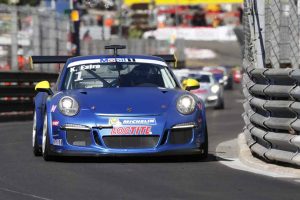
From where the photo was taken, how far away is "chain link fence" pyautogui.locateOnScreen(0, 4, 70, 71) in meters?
26.1

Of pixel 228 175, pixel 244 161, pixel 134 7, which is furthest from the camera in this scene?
pixel 134 7

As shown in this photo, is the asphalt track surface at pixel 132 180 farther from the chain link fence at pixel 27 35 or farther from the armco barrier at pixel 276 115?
the chain link fence at pixel 27 35

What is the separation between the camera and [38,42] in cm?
2938

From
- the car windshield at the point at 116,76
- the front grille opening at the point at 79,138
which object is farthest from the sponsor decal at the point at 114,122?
the car windshield at the point at 116,76

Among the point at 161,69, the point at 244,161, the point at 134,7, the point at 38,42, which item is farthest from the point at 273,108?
the point at 134,7

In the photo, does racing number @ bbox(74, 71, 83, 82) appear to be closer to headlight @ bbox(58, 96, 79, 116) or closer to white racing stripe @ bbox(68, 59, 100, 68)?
white racing stripe @ bbox(68, 59, 100, 68)

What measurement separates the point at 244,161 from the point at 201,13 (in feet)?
290

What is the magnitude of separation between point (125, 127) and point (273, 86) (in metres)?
1.70

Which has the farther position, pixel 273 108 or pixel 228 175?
pixel 273 108

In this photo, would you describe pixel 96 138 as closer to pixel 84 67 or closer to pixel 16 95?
pixel 84 67

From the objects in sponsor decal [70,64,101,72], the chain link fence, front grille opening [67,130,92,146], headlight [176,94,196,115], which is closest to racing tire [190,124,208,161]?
headlight [176,94,196,115]

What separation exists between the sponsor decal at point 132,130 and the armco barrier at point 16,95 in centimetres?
1205

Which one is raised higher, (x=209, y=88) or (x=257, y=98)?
(x=257, y=98)

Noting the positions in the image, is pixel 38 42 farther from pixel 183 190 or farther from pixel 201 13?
pixel 201 13
